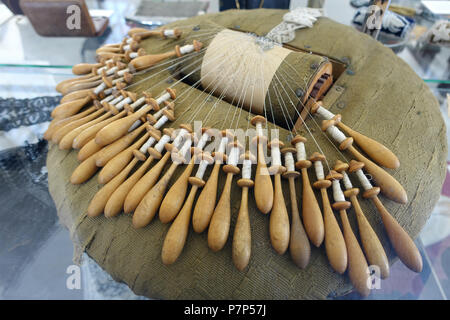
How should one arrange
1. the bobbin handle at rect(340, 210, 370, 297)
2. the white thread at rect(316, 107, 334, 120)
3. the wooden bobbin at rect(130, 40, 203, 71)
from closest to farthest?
the bobbin handle at rect(340, 210, 370, 297) → the white thread at rect(316, 107, 334, 120) → the wooden bobbin at rect(130, 40, 203, 71)

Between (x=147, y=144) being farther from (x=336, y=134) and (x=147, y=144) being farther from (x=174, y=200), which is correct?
(x=336, y=134)

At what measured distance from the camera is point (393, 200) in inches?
22.6

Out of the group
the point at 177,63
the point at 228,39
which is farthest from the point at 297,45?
the point at 177,63

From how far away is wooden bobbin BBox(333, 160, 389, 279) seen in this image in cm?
48

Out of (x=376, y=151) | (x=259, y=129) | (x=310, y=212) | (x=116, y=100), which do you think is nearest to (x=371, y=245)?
(x=310, y=212)

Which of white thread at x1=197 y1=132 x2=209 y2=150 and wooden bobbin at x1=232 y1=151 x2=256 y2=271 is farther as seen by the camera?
white thread at x1=197 y1=132 x2=209 y2=150

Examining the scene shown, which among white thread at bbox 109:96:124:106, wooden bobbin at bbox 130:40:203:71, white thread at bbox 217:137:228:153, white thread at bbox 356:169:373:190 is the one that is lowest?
white thread at bbox 356:169:373:190

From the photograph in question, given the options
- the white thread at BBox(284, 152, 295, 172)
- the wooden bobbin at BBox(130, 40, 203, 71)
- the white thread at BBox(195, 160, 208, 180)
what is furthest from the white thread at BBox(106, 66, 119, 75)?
the white thread at BBox(284, 152, 295, 172)

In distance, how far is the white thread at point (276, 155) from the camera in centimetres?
60

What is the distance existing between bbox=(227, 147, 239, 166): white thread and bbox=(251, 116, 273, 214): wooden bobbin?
5 cm

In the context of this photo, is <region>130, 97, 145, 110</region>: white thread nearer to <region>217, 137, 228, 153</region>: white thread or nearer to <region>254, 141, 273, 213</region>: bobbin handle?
<region>217, 137, 228, 153</region>: white thread

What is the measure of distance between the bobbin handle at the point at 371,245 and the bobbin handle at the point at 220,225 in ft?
0.81

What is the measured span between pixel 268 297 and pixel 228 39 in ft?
2.28

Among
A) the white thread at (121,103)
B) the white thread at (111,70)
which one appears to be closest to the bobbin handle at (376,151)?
the white thread at (121,103)
